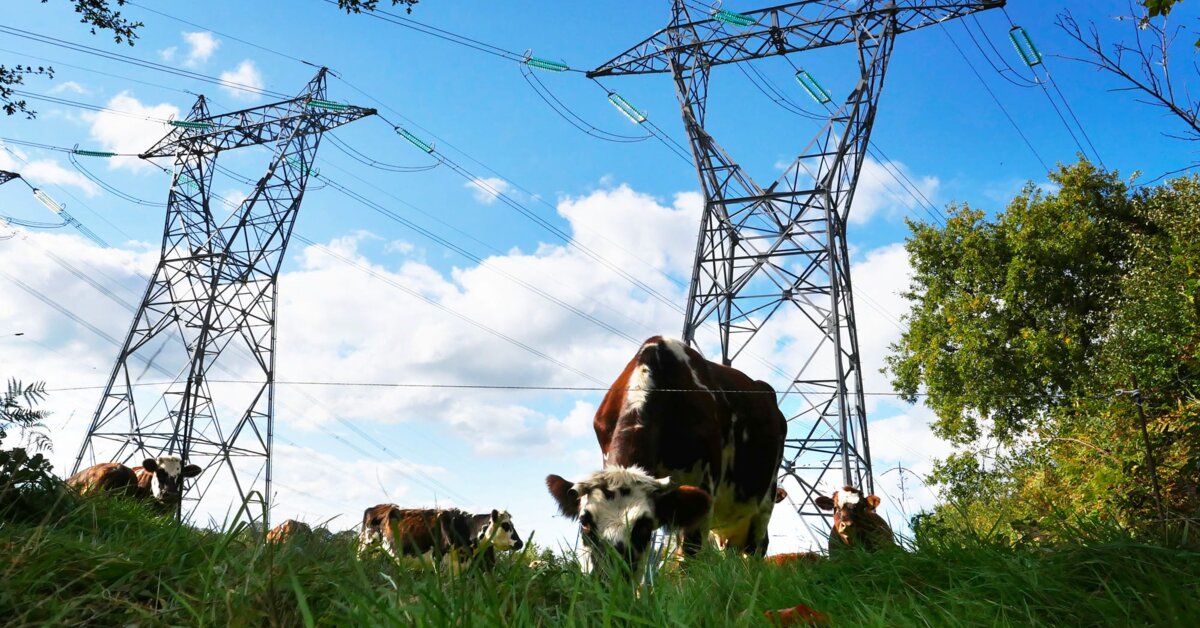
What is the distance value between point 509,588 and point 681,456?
5.29 meters

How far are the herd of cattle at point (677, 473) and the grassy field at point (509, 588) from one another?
1225 mm

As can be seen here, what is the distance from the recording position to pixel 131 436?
72.6 ft

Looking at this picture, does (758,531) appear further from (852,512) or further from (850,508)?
(852,512)

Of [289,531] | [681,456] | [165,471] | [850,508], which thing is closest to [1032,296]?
[850,508]

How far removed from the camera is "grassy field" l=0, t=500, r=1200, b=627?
1.97m

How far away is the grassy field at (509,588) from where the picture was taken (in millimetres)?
1969

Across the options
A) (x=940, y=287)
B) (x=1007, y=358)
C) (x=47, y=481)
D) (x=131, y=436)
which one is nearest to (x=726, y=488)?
(x=47, y=481)

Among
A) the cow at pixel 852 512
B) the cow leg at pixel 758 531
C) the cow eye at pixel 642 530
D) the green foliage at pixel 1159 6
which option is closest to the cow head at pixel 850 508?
the cow at pixel 852 512

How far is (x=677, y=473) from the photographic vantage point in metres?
7.39

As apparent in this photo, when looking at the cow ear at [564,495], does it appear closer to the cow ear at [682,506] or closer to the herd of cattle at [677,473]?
the herd of cattle at [677,473]

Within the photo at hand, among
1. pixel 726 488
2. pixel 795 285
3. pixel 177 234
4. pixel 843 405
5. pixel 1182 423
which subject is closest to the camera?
pixel 1182 423

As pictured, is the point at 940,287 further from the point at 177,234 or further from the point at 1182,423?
the point at 177,234

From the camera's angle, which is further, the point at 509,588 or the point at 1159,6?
the point at 1159,6

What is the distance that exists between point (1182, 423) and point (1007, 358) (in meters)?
15.6
